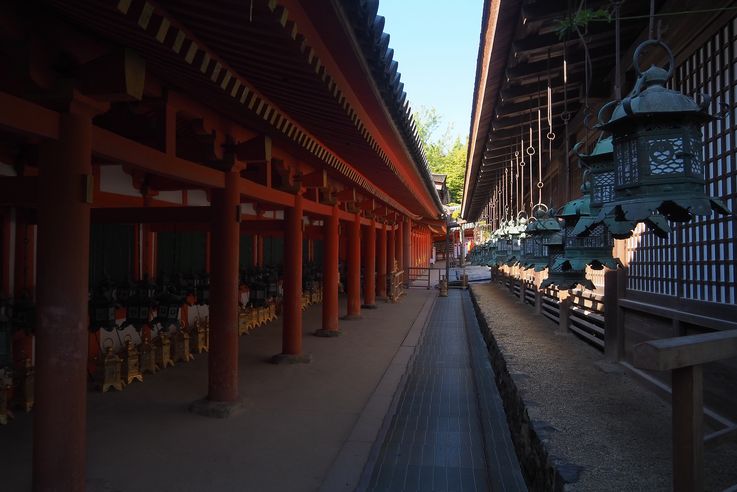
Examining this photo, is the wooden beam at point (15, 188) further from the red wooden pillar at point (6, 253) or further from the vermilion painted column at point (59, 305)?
the red wooden pillar at point (6, 253)

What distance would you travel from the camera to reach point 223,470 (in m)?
3.66

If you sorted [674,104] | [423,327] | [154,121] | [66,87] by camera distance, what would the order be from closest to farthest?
[674,104] < [66,87] < [154,121] < [423,327]

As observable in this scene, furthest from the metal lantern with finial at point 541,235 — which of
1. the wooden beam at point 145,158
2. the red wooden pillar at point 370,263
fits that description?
the red wooden pillar at point 370,263

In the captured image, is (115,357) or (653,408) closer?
(653,408)

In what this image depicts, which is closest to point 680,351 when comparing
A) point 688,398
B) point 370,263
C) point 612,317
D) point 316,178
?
point 688,398

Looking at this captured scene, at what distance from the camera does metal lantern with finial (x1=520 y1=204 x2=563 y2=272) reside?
13.1 ft

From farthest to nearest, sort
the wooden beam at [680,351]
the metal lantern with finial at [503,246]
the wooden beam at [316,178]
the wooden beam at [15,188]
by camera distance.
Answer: the metal lantern with finial at [503,246] < the wooden beam at [316,178] < the wooden beam at [15,188] < the wooden beam at [680,351]

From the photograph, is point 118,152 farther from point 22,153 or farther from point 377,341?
point 377,341

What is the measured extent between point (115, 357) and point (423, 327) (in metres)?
6.53

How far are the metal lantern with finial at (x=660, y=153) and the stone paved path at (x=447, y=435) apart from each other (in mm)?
2622

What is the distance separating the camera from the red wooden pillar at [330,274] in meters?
8.63

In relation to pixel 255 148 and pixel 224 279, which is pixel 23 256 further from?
pixel 255 148

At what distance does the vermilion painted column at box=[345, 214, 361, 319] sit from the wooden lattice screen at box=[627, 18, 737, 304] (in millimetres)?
6881

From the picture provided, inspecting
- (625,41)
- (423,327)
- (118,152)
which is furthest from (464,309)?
(118,152)
